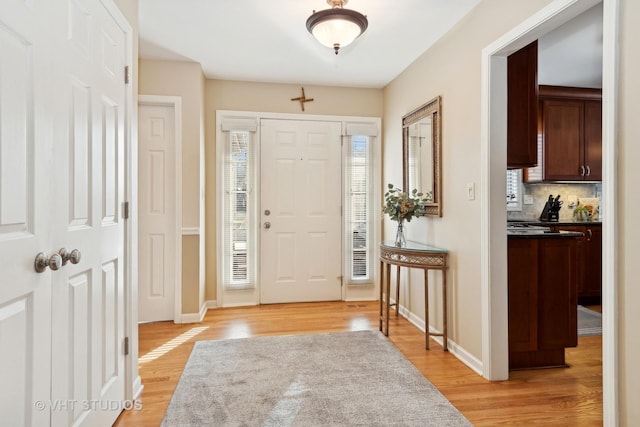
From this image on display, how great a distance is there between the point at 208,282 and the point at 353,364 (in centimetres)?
208

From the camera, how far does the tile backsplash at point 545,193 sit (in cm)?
461

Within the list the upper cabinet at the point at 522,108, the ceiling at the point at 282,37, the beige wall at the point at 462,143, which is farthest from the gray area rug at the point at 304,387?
the ceiling at the point at 282,37

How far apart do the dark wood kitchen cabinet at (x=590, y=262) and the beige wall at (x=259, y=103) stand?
110 inches

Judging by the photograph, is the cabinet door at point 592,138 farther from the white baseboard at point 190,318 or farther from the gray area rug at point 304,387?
the white baseboard at point 190,318

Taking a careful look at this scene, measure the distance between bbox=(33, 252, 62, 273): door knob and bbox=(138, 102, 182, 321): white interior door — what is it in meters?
2.28

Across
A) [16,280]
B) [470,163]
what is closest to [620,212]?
[470,163]

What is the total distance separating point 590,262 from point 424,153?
101 inches

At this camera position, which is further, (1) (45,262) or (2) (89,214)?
(2) (89,214)

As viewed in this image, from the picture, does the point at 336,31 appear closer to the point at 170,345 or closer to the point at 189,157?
the point at 189,157

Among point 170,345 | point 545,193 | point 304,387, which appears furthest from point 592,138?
point 170,345

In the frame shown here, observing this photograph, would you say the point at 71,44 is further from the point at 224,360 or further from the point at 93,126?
the point at 224,360

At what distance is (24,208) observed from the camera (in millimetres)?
1141

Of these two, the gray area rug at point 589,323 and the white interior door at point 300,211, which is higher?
the white interior door at point 300,211

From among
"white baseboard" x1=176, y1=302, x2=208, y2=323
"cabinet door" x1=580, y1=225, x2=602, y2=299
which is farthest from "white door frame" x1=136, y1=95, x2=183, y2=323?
"cabinet door" x1=580, y1=225, x2=602, y2=299
